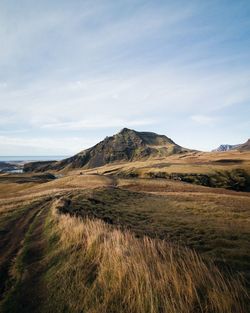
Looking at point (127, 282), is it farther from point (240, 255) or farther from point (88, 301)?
point (240, 255)

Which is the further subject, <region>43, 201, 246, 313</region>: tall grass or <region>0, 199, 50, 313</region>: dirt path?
<region>0, 199, 50, 313</region>: dirt path

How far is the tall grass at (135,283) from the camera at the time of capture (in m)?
5.67

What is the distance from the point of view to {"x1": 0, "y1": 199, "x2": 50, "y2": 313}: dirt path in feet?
25.1

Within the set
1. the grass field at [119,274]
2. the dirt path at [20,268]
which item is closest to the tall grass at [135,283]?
the grass field at [119,274]

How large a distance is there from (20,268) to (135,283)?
6076 mm

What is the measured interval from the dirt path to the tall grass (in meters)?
0.64

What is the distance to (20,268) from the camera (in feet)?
34.3

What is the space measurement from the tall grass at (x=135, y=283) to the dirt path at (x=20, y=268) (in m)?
0.64

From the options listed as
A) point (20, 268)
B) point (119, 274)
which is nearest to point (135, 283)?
point (119, 274)

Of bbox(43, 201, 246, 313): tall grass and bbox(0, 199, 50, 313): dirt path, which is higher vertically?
bbox(43, 201, 246, 313): tall grass

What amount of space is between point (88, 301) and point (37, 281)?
3247 mm

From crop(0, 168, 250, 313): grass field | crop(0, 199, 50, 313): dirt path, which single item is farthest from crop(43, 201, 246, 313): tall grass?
crop(0, 199, 50, 313): dirt path

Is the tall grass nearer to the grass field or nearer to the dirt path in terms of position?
the grass field

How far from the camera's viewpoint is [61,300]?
24.0 feet
